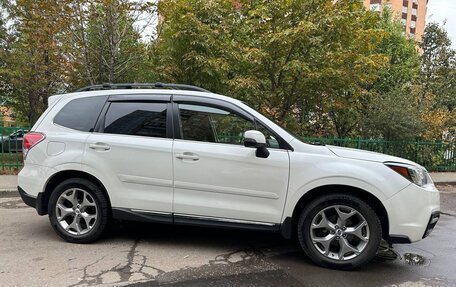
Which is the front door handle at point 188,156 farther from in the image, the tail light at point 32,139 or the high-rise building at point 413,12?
the high-rise building at point 413,12

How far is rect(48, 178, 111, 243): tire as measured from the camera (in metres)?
4.93

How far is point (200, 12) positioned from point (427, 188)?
27.2ft

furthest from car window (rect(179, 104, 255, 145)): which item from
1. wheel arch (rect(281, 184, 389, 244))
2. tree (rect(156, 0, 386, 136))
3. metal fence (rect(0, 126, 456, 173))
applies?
metal fence (rect(0, 126, 456, 173))

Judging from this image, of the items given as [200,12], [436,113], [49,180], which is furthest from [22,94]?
[436,113]

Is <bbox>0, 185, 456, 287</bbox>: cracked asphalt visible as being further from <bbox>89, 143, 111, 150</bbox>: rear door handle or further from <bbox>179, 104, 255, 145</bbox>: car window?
<bbox>179, 104, 255, 145</bbox>: car window

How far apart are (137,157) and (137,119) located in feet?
1.64

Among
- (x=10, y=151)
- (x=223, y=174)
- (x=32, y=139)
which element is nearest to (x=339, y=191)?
(x=223, y=174)

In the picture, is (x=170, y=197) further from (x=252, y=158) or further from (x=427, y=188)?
(x=427, y=188)

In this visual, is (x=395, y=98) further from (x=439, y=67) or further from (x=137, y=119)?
(x=137, y=119)

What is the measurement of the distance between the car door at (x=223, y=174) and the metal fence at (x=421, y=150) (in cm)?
788

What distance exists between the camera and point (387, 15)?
17.4 meters

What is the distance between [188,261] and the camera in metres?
4.53

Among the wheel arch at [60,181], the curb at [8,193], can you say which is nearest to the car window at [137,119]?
the wheel arch at [60,181]

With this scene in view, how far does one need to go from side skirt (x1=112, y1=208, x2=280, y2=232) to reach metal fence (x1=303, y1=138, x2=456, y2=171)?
26.1 ft
